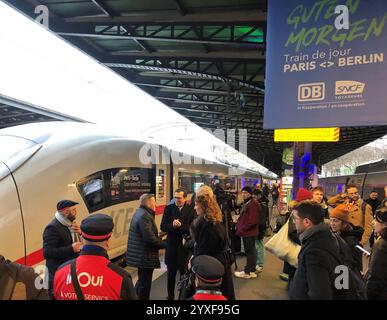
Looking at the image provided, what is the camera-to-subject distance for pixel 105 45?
9.83m

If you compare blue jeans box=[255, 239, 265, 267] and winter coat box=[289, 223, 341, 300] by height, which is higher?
winter coat box=[289, 223, 341, 300]

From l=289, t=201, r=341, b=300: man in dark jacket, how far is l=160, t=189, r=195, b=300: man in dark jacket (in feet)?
8.87

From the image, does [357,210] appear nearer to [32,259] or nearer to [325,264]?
[325,264]

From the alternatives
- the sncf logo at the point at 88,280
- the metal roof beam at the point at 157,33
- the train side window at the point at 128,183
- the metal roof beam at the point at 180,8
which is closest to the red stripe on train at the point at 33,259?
the train side window at the point at 128,183

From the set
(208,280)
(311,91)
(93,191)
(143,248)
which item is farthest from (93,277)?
(93,191)

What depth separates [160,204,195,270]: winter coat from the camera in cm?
520

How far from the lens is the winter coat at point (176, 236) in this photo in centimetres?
520

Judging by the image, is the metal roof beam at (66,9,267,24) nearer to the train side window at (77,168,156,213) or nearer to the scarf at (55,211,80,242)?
the train side window at (77,168,156,213)

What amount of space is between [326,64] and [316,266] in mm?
1866

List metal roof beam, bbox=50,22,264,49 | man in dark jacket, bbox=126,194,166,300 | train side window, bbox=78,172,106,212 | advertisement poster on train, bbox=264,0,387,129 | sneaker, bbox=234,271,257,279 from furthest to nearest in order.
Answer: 1. metal roof beam, bbox=50,22,264,49
2. sneaker, bbox=234,271,257,279
3. train side window, bbox=78,172,106,212
4. man in dark jacket, bbox=126,194,166,300
5. advertisement poster on train, bbox=264,0,387,129

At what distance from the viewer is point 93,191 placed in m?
6.06

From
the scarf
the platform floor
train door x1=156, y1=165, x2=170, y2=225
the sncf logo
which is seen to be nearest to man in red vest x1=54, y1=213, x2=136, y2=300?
the sncf logo

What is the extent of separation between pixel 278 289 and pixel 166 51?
6.95 meters
